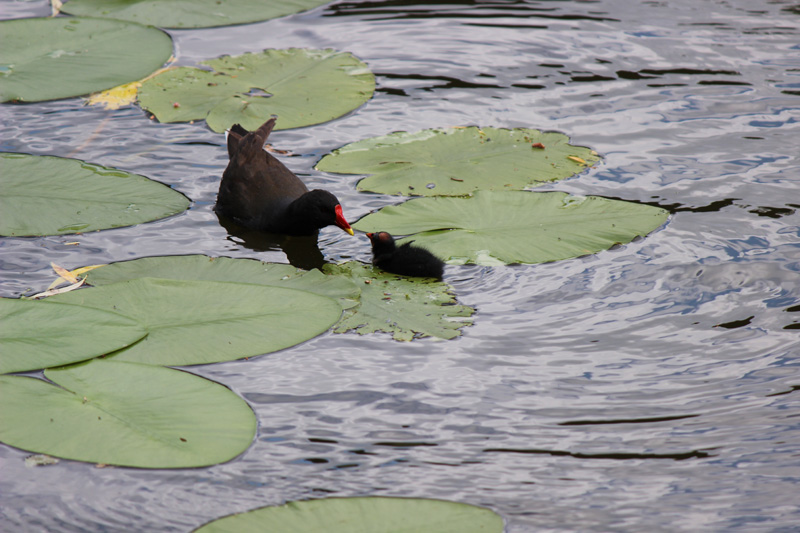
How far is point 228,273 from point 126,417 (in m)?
1.25

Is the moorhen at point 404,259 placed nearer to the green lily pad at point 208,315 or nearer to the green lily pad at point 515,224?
the green lily pad at point 515,224

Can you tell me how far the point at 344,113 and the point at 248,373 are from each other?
3108 millimetres

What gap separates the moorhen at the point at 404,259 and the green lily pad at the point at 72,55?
3.13 metres

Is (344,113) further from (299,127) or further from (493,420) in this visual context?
(493,420)

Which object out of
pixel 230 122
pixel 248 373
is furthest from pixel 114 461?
pixel 230 122

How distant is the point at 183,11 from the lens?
25.6 feet

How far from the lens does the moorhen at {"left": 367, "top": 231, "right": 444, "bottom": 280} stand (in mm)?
4516

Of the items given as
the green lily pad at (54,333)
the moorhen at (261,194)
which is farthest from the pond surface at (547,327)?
the green lily pad at (54,333)

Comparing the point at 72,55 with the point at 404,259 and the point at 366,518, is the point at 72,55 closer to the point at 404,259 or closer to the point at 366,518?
the point at 404,259

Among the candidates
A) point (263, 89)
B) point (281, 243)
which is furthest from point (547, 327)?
point (263, 89)

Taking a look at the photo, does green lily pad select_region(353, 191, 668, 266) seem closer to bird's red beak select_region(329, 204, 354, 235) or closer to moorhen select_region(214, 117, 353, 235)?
bird's red beak select_region(329, 204, 354, 235)

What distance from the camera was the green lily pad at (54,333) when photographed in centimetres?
354

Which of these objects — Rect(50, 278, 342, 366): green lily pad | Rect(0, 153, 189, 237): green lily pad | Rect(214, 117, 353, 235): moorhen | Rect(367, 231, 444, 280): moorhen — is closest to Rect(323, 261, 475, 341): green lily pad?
Rect(367, 231, 444, 280): moorhen

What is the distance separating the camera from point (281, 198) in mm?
5344
